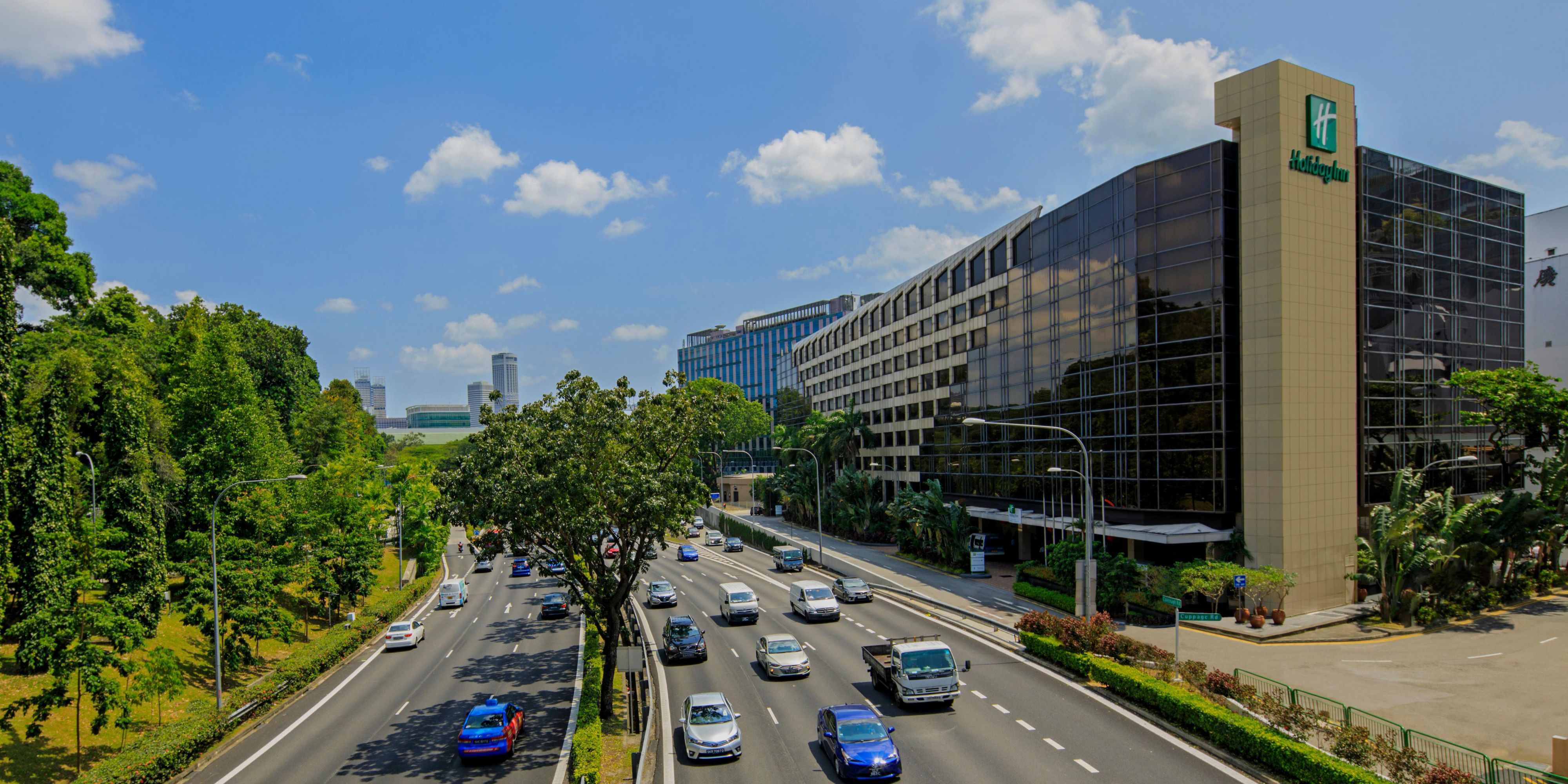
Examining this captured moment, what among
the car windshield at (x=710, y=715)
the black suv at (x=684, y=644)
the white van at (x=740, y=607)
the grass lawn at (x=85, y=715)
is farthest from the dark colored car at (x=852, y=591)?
the grass lawn at (x=85, y=715)

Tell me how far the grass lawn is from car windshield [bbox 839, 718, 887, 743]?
2271cm

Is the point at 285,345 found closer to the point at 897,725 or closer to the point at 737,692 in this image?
the point at 737,692

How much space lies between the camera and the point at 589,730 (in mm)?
22531

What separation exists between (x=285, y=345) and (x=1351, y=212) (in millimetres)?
90843

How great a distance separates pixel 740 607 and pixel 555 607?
12331 millimetres

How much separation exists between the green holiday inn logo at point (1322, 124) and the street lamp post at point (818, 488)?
38877mm

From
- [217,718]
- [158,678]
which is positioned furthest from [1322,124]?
[158,678]

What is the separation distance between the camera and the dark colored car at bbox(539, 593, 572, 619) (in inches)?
1868

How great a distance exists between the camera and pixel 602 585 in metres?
27.1

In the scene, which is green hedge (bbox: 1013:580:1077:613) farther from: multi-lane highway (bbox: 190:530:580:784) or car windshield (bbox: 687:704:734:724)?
multi-lane highway (bbox: 190:530:580:784)

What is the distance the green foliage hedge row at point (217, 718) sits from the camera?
73.1 ft

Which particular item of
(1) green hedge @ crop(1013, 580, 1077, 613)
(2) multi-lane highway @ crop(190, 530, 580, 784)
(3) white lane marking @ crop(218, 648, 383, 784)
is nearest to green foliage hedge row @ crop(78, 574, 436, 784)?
(2) multi-lane highway @ crop(190, 530, 580, 784)

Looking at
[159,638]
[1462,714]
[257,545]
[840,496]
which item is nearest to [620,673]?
[257,545]

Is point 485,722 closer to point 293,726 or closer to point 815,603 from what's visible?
point 293,726
